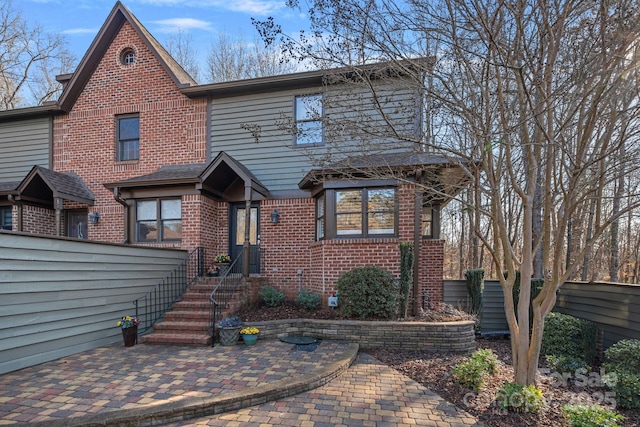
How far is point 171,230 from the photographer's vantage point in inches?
343

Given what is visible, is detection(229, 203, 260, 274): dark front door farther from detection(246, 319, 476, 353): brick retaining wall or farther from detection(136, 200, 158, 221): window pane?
detection(246, 319, 476, 353): brick retaining wall

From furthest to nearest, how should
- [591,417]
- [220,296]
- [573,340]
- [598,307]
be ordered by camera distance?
[220,296] → [598,307] → [573,340] → [591,417]

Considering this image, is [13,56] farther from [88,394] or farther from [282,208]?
[88,394]

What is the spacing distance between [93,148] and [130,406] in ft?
28.4

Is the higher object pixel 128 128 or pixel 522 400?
pixel 128 128

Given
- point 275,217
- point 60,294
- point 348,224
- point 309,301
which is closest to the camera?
point 60,294

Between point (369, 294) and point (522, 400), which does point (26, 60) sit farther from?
point (522, 400)

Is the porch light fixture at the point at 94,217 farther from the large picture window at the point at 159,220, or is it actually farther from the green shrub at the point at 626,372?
the green shrub at the point at 626,372

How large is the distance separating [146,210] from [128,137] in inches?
96.3

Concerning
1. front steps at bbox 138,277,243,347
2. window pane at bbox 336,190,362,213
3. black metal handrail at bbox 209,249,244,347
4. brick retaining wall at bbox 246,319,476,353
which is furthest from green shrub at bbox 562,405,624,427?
front steps at bbox 138,277,243,347

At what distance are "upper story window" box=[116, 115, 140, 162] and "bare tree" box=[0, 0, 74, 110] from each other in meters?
10.7

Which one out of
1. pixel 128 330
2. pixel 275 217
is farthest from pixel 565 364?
pixel 128 330

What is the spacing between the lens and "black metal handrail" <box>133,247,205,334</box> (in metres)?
6.68

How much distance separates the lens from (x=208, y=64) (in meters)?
17.5
